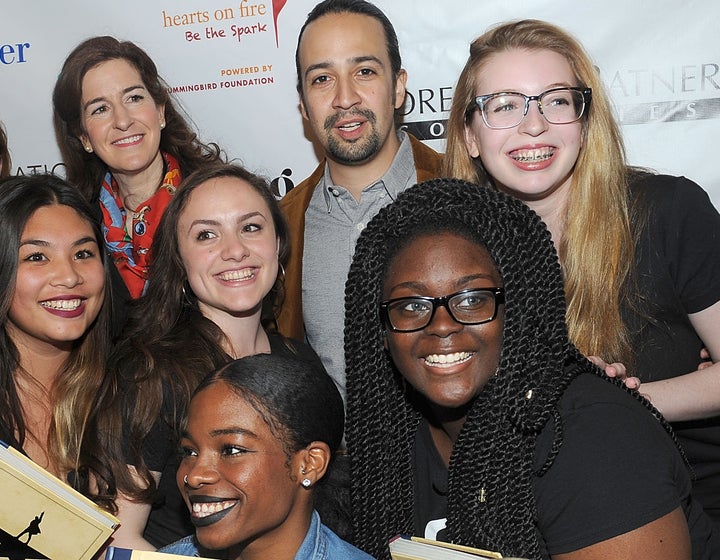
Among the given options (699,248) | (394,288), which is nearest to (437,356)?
(394,288)

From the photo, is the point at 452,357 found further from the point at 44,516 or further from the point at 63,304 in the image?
the point at 63,304

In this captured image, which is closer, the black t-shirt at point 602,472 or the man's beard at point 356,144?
the black t-shirt at point 602,472

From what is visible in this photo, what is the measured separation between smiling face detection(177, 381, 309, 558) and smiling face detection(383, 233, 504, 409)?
1.24ft

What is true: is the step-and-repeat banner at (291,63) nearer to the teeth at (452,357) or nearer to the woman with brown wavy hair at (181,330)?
the woman with brown wavy hair at (181,330)

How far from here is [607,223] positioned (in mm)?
2318

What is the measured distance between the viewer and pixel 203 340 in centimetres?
250

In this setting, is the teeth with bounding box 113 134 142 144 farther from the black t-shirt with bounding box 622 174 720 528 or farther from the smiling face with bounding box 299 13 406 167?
the black t-shirt with bounding box 622 174 720 528

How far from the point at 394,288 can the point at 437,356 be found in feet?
0.56

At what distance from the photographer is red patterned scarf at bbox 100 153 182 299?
127 inches

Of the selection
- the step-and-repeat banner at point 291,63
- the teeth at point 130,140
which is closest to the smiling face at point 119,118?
A: the teeth at point 130,140

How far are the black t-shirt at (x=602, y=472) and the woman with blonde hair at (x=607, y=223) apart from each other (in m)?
0.60

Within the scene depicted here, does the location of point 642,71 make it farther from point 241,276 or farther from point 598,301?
point 241,276

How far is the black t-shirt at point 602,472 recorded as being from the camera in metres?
1.54

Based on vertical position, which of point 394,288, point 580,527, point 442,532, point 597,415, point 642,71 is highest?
point 642,71
